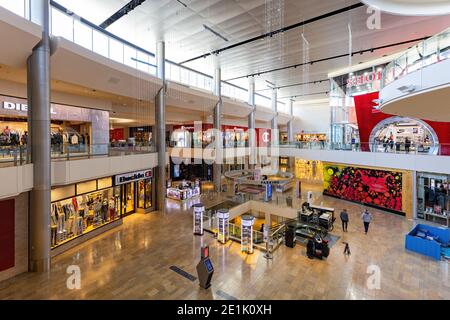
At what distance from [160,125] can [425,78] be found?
12251 millimetres

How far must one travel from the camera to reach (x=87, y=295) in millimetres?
6172

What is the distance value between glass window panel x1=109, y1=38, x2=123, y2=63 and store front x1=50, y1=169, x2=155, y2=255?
6.20m

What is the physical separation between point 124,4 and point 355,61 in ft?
50.6

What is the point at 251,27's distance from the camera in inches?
456

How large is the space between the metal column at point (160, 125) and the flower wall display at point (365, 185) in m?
13.0

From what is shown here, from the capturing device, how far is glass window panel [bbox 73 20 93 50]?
980 centimetres

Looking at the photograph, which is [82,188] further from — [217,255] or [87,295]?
[217,255]

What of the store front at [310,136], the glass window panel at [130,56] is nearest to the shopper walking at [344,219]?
the glass window panel at [130,56]

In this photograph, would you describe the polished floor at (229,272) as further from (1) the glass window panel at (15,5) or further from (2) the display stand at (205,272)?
(1) the glass window panel at (15,5)

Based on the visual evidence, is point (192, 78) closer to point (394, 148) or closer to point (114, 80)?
point (114, 80)

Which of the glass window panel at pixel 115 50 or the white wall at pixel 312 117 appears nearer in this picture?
the glass window panel at pixel 115 50

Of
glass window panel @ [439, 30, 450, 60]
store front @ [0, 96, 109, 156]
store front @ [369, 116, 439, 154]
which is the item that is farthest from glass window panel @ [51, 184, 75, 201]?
store front @ [369, 116, 439, 154]

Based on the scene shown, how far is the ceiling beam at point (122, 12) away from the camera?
917cm

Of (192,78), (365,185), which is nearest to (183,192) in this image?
(192,78)
